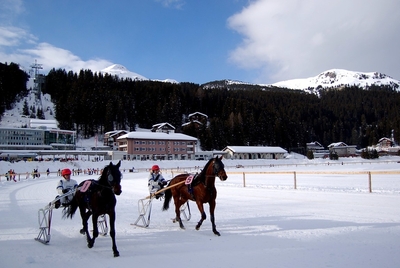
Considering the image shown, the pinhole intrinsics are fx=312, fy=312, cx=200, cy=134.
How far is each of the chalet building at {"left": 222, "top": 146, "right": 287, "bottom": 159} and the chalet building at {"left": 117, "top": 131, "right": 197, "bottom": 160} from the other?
36.3 feet

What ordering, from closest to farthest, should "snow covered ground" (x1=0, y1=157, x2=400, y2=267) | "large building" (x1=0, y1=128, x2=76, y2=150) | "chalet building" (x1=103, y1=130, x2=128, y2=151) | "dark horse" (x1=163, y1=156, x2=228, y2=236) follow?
"snow covered ground" (x1=0, y1=157, x2=400, y2=267)
"dark horse" (x1=163, y1=156, x2=228, y2=236)
"large building" (x1=0, y1=128, x2=76, y2=150)
"chalet building" (x1=103, y1=130, x2=128, y2=151)

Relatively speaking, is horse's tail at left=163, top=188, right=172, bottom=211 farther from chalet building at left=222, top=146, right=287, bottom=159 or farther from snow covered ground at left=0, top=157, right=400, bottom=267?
chalet building at left=222, top=146, right=287, bottom=159

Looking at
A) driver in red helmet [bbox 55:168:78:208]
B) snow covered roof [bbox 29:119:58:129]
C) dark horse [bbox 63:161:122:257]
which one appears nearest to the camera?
dark horse [bbox 63:161:122:257]

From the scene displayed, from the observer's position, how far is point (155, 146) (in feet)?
265

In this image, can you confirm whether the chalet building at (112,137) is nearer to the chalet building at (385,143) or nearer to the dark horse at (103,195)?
the dark horse at (103,195)

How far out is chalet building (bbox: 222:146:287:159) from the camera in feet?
293

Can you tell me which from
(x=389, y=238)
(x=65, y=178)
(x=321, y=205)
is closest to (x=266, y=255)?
(x=389, y=238)

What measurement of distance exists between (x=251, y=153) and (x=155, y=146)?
29.2 metres

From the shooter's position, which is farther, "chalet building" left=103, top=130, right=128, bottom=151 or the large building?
"chalet building" left=103, top=130, right=128, bottom=151

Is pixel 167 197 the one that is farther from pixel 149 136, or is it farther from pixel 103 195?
pixel 149 136

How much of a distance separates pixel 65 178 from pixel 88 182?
1330 mm

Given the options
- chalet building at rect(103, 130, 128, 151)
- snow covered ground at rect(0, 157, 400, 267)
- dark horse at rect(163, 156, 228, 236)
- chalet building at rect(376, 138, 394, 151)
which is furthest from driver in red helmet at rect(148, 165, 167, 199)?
chalet building at rect(376, 138, 394, 151)

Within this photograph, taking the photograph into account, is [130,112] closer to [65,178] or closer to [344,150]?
[344,150]

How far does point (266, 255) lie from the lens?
238 inches
